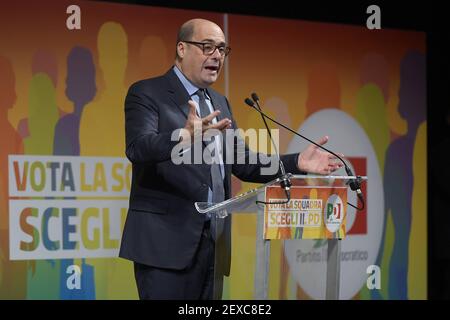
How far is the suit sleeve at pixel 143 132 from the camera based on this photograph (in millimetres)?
2654

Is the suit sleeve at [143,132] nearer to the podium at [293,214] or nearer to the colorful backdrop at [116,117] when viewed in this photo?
the podium at [293,214]

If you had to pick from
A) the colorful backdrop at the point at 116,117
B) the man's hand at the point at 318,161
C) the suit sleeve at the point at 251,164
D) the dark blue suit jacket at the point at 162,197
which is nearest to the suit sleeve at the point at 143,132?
the dark blue suit jacket at the point at 162,197

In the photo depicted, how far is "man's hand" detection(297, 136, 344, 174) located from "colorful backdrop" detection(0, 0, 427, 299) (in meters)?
0.94

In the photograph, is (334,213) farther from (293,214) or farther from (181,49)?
(181,49)

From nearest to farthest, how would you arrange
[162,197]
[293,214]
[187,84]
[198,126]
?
[198,126] → [293,214] → [162,197] → [187,84]

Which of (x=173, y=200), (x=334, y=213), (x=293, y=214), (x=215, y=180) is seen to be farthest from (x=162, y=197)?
(x=334, y=213)

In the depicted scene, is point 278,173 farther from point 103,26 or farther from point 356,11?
point 356,11

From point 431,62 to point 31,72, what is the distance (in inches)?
113

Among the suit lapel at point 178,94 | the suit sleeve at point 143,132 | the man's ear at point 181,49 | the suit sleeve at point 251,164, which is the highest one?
the man's ear at point 181,49

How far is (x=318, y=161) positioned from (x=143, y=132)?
701mm

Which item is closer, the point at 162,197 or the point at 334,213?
the point at 334,213

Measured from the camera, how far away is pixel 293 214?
2648 millimetres

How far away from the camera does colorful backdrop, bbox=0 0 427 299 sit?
421 centimetres

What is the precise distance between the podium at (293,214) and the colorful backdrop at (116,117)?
37.1 inches
